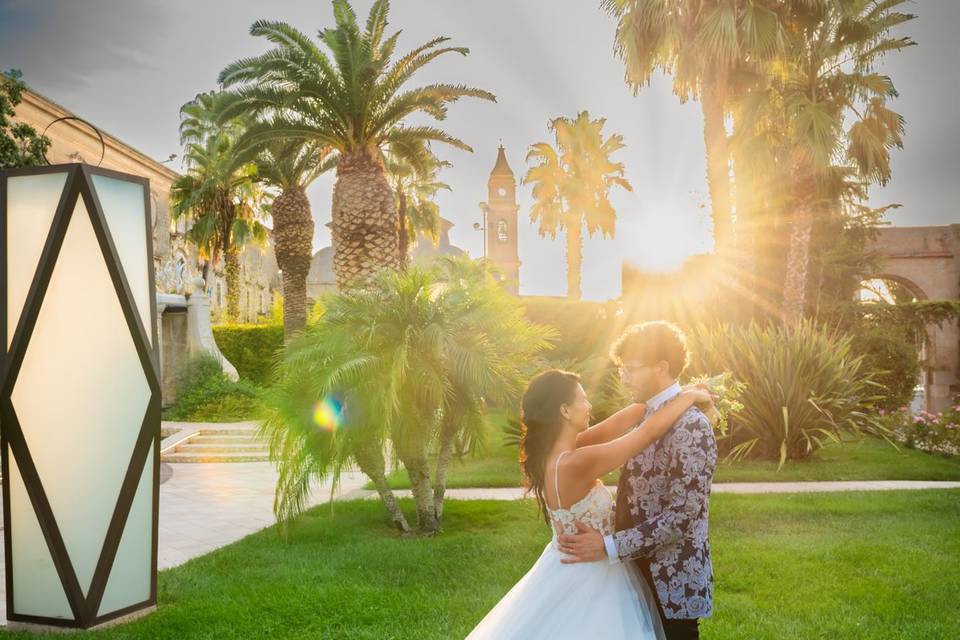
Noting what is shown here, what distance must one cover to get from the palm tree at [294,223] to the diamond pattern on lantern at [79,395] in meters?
21.8

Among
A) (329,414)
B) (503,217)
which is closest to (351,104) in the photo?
(329,414)

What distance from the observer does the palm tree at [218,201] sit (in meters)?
33.0

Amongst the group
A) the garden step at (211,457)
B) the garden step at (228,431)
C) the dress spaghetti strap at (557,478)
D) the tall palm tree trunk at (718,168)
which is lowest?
the garden step at (211,457)

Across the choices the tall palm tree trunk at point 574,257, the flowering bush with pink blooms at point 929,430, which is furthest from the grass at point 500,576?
the tall palm tree trunk at point 574,257

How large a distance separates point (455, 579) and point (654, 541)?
14.6 ft

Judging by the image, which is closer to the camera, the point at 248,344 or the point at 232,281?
the point at 248,344

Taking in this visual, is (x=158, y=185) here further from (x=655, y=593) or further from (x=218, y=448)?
(x=655, y=593)

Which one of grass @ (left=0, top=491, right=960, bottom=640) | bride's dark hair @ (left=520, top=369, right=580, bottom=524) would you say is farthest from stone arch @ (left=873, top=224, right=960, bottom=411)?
bride's dark hair @ (left=520, top=369, right=580, bottom=524)

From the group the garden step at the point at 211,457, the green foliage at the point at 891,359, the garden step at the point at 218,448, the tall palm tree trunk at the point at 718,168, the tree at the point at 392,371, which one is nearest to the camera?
the tree at the point at 392,371

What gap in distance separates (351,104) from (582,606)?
1758cm

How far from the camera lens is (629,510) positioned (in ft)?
10.6

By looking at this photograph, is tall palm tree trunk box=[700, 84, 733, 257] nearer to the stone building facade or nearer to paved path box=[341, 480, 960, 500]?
paved path box=[341, 480, 960, 500]

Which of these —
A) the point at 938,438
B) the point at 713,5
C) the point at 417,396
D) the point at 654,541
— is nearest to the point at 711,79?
the point at 713,5

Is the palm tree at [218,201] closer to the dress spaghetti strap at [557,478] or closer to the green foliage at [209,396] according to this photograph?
the green foliage at [209,396]
